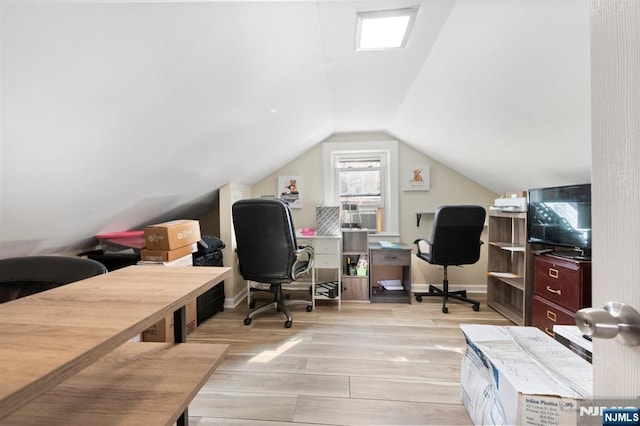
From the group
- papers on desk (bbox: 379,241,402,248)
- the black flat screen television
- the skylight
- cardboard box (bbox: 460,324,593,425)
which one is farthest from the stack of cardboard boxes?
the black flat screen television

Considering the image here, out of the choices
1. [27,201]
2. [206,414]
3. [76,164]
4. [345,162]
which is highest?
[345,162]

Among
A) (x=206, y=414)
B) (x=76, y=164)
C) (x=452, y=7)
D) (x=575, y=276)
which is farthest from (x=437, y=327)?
(x=76, y=164)

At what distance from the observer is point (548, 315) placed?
1.99m

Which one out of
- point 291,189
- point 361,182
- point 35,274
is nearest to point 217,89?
point 35,274

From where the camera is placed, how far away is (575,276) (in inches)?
70.1

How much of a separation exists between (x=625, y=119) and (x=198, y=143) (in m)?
1.84

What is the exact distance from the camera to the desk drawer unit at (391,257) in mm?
2980

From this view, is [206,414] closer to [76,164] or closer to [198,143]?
[76,164]

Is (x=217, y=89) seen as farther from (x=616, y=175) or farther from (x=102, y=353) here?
(x=616, y=175)

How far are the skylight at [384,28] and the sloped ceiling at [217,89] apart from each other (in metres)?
0.05

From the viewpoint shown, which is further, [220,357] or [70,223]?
[70,223]

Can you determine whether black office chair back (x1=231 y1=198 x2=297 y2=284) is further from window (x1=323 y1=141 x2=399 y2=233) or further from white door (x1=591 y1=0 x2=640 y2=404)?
white door (x1=591 y1=0 x2=640 y2=404)

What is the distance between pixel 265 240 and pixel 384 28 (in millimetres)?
1769

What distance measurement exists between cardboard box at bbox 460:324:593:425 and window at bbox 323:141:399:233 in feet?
6.73
